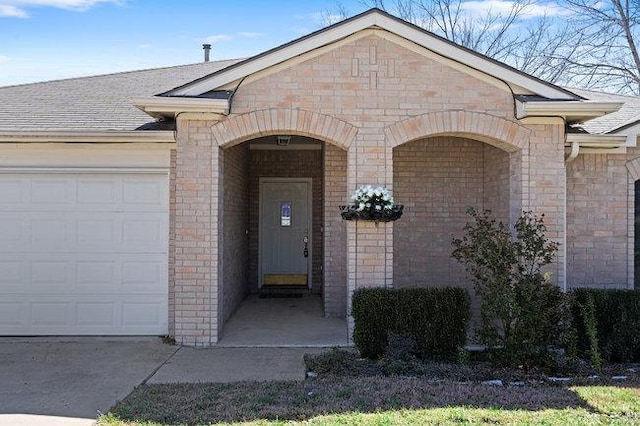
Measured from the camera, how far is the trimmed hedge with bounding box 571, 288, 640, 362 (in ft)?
25.1

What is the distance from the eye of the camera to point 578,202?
9.40m

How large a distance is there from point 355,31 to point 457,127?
193 centimetres

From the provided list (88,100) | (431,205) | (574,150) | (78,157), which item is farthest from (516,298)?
(88,100)

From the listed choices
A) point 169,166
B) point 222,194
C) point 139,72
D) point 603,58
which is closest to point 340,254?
point 222,194

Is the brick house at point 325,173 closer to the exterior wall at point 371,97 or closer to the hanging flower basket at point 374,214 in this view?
the exterior wall at point 371,97

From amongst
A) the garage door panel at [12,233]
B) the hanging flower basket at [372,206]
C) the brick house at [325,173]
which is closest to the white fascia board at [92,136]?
the brick house at [325,173]

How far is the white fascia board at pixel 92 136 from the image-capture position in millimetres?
8562

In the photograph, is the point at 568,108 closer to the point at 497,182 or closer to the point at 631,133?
the point at 631,133

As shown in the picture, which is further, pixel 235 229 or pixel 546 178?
pixel 235 229

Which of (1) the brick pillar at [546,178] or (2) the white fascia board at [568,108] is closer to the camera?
(2) the white fascia board at [568,108]

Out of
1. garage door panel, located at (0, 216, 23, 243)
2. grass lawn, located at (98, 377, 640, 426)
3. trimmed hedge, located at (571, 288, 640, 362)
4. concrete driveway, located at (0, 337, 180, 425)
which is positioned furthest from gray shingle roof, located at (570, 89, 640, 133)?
garage door panel, located at (0, 216, 23, 243)

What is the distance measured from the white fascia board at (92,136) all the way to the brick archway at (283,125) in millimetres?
776

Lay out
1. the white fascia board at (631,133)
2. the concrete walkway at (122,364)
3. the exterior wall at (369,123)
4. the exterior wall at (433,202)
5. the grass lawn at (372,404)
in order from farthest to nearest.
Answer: the exterior wall at (433,202), the white fascia board at (631,133), the exterior wall at (369,123), the concrete walkway at (122,364), the grass lawn at (372,404)

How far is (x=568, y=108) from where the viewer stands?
8.21m
